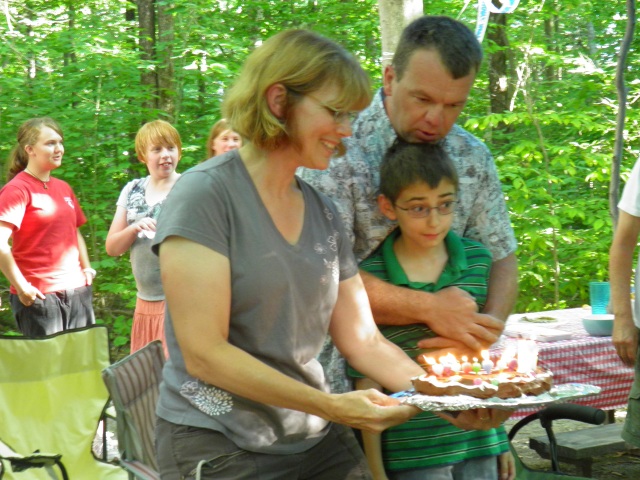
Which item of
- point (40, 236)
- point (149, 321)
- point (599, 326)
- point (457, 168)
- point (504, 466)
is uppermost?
point (457, 168)

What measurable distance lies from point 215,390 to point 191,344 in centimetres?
12

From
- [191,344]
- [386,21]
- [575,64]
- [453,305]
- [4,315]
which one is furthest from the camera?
[4,315]

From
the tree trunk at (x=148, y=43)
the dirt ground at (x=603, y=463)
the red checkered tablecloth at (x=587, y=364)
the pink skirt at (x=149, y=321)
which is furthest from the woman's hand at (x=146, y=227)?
the tree trunk at (x=148, y=43)

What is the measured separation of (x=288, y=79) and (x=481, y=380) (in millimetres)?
715

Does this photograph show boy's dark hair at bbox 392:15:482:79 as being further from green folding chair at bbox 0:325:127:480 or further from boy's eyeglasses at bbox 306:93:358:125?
green folding chair at bbox 0:325:127:480

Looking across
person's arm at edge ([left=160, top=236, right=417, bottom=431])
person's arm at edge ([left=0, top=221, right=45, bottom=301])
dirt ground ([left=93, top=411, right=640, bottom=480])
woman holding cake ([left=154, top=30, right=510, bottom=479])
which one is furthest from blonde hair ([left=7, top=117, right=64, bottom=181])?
person's arm at edge ([left=160, top=236, right=417, bottom=431])

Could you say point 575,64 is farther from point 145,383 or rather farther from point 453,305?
point 453,305

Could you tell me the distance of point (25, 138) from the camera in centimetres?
552

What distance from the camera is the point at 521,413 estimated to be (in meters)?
4.37

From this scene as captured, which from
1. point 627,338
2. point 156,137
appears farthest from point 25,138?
point 627,338

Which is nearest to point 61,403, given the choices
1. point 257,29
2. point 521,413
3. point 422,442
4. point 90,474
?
point 90,474

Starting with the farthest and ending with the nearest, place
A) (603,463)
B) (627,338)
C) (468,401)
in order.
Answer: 1. (603,463)
2. (627,338)
3. (468,401)

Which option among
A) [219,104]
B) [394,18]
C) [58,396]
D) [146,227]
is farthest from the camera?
[219,104]

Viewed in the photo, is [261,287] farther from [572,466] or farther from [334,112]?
[572,466]
